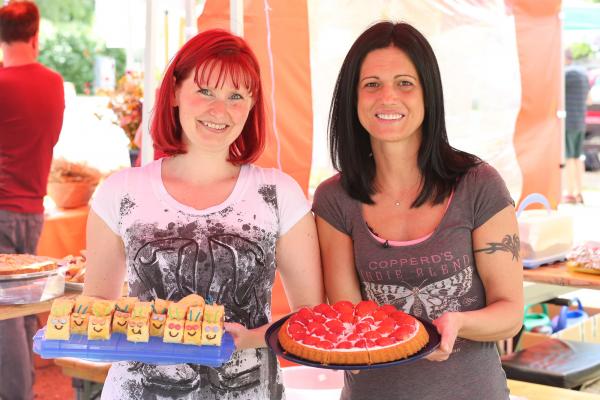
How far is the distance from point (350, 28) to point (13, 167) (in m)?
1.89

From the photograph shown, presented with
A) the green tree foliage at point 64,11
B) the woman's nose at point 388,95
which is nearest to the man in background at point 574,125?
the woman's nose at point 388,95

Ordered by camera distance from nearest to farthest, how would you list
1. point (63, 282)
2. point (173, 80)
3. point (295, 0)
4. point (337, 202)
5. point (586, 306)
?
point (173, 80) < point (337, 202) < point (63, 282) < point (295, 0) < point (586, 306)

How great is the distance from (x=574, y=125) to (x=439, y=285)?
31.8ft

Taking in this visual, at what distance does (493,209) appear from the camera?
1.94 m

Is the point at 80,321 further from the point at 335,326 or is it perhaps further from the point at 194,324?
the point at 335,326

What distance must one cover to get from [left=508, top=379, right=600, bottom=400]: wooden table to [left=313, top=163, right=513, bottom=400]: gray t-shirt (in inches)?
48.6

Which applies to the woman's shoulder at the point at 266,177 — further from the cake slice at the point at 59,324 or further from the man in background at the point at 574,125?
the man in background at the point at 574,125

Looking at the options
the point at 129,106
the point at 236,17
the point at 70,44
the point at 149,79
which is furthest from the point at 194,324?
the point at 70,44

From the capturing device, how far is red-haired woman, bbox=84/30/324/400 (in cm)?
175

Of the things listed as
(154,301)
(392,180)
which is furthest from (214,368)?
(392,180)

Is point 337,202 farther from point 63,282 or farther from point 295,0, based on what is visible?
point 295,0

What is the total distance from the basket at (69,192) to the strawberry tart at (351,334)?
155 inches

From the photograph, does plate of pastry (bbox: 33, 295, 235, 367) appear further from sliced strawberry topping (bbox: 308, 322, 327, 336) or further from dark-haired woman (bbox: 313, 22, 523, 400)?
dark-haired woman (bbox: 313, 22, 523, 400)

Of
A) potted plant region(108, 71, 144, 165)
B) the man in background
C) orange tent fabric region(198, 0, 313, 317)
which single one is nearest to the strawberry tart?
orange tent fabric region(198, 0, 313, 317)
